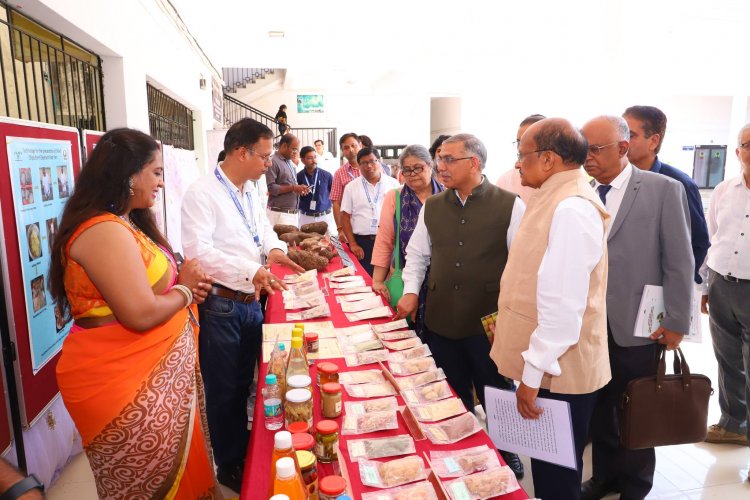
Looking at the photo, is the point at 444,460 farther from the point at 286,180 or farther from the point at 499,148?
the point at 499,148

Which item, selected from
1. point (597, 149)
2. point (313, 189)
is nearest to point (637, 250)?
point (597, 149)

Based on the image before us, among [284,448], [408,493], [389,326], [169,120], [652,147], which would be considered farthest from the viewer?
[169,120]

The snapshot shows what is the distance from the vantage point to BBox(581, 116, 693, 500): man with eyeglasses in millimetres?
1832

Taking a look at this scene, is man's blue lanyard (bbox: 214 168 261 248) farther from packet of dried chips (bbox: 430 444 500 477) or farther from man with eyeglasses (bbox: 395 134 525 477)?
packet of dried chips (bbox: 430 444 500 477)

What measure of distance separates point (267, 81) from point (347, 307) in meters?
14.5

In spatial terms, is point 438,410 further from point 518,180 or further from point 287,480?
point 518,180

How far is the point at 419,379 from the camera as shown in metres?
1.61

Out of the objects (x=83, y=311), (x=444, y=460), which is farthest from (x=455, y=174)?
(x=83, y=311)

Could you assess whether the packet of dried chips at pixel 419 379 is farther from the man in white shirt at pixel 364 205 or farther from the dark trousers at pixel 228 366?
the man in white shirt at pixel 364 205

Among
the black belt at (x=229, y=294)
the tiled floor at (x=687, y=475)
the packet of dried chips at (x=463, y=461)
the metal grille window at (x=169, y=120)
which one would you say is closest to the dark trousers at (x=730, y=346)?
the tiled floor at (x=687, y=475)

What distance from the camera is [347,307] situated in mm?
2406

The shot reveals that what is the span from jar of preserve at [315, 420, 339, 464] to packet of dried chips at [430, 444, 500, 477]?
0.26 meters

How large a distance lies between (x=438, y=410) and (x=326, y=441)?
0.41 metres

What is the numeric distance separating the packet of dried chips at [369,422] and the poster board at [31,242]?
1.69 metres
